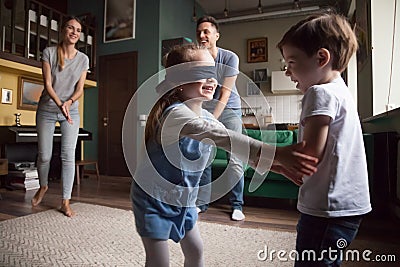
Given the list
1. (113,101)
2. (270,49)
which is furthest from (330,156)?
(270,49)

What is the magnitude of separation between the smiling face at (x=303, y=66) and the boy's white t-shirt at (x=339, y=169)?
1.5 inches

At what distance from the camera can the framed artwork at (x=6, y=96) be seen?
3237 millimetres

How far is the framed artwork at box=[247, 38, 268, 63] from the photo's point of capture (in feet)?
16.6

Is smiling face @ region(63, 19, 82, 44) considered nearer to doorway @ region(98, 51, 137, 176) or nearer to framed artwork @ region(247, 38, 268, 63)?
doorway @ region(98, 51, 137, 176)

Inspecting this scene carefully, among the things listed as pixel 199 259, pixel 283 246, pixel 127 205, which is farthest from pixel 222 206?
pixel 199 259

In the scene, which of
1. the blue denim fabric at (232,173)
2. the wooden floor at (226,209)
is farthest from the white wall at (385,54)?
the blue denim fabric at (232,173)

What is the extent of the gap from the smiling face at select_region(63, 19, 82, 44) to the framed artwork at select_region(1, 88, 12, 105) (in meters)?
1.98

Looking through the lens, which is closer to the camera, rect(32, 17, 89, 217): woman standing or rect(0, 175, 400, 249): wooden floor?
rect(0, 175, 400, 249): wooden floor

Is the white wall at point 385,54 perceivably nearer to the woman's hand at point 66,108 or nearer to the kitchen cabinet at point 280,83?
the woman's hand at point 66,108

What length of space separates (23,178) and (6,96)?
107cm

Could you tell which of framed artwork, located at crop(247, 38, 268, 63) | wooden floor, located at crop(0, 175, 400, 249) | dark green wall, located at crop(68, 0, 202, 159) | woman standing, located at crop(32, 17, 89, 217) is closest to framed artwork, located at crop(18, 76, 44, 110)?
dark green wall, located at crop(68, 0, 202, 159)

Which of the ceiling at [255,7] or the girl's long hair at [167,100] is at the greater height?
the ceiling at [255,7]

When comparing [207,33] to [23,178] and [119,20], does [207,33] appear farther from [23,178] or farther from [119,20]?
[119,20]

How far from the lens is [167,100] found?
646 millimetres
